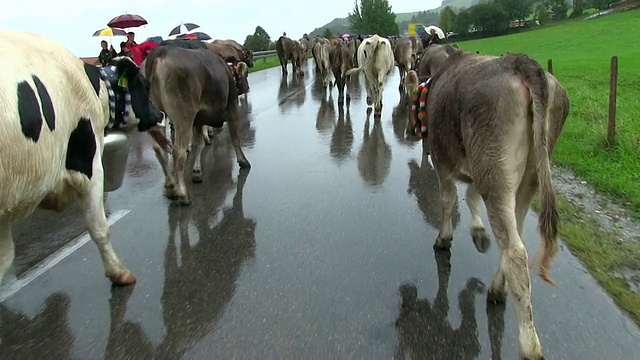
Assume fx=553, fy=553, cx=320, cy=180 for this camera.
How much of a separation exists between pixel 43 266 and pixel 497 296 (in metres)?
3.81

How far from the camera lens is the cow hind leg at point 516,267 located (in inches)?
129

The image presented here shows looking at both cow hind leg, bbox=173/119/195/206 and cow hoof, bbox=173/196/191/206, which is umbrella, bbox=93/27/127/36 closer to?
cow hind leg, bbox=173/119/195/206

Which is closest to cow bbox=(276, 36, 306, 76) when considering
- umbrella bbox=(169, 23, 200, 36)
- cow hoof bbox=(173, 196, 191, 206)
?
umbrella bbox=(169, 23, 200, 36)

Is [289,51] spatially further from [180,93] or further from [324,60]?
[180,93]

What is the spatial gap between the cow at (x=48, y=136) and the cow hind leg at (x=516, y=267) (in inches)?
110

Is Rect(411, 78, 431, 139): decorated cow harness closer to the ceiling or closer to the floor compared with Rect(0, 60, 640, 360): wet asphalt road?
closer to the ceiling

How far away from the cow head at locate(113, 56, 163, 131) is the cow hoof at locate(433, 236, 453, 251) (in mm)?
3110

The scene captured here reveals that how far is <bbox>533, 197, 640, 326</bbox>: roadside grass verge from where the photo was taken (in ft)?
13.3

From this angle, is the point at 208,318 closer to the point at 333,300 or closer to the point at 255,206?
the point at 333,300

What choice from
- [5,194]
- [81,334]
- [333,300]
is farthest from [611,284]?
[5,194]

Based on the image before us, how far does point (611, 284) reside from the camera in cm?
424

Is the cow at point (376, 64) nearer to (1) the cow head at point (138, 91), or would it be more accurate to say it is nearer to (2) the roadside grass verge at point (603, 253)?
(2) the roadside grass verge at point (603, 253)

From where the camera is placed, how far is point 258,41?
4922 centimetres

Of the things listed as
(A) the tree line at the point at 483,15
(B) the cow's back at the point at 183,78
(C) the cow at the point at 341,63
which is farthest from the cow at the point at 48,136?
(A) the tree line at the point at 483,15
